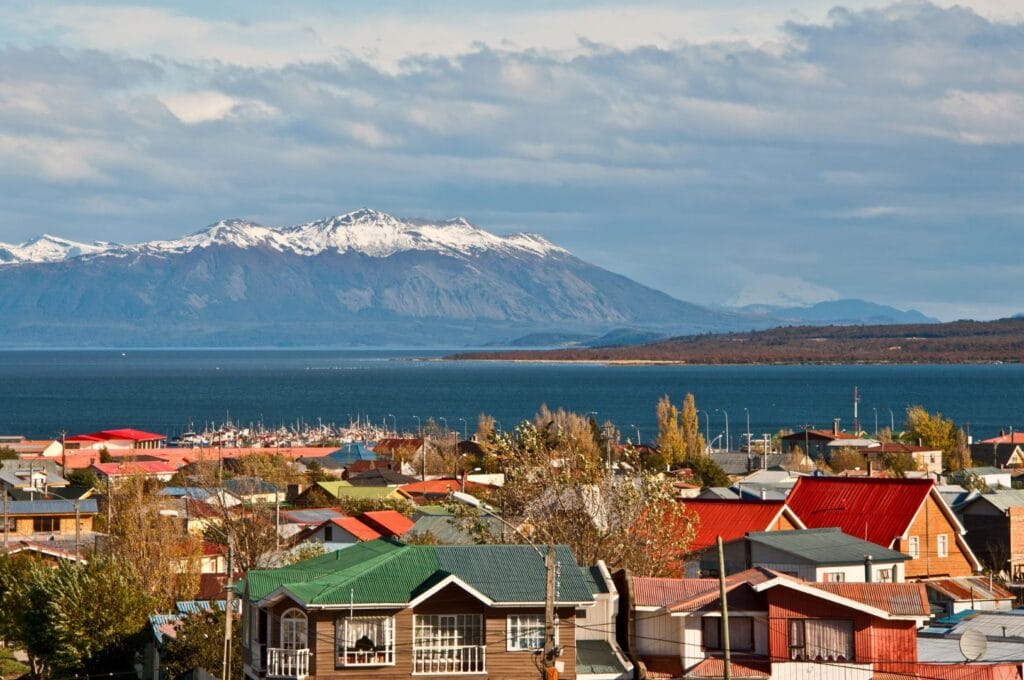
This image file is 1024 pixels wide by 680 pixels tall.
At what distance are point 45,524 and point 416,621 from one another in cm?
3968

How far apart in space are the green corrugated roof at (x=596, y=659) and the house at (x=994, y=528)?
26087 millimetres

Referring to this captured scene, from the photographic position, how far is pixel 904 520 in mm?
44906

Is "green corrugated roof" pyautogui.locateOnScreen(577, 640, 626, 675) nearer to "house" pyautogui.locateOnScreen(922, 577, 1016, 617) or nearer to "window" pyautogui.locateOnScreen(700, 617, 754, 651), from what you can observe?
"window" pyautogui.locateOnScreen(700, 617, 754, 651)

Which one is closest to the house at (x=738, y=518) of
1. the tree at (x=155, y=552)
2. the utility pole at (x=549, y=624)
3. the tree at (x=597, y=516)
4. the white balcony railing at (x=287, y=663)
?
the tree at (x=597, y=516)

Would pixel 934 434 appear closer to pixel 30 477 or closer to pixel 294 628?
pixel 30 477

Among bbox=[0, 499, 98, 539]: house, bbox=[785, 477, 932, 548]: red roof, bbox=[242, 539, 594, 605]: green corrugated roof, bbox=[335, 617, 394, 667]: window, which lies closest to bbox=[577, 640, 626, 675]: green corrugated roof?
bbox=[242, 539, 594, 605]: green corrugated roof

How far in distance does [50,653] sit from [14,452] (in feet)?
230

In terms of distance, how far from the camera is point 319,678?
2623 cm

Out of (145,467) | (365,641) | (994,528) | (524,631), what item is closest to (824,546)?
(524,631)

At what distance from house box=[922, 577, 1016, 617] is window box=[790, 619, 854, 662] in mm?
9569

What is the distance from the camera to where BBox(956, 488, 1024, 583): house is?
5109cm

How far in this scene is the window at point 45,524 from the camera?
62.4m

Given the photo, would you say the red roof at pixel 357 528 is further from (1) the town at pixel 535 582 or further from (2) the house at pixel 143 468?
(2) the house at pixel 143 468

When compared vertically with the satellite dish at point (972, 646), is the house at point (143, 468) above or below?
above
